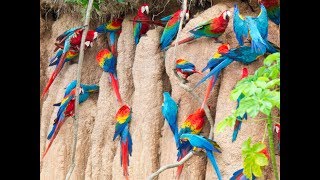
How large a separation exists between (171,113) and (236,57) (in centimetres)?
39

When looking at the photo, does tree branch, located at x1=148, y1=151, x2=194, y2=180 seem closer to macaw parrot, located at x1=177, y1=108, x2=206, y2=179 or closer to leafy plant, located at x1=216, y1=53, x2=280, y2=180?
macaw parrot, located at x1=177, y1=108, x2=206, y2=179

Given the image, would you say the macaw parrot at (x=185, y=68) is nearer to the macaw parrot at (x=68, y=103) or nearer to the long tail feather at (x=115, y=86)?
the long tail feather at (x=115, y=86)

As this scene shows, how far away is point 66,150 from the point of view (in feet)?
12.0

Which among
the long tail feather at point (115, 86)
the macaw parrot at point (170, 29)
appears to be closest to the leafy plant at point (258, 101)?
the macaw parrot at point (170, 29)

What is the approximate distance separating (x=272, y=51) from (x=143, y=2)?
748 mm

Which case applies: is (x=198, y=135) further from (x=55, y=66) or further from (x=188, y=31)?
(x=55, y=66)

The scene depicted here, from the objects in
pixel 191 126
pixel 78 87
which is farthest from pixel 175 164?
pixel 78 87

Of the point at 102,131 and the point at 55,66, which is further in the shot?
the point at 55,66

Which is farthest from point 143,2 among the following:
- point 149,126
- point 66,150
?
point 66,150

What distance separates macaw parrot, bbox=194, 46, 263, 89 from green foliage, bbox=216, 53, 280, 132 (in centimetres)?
20

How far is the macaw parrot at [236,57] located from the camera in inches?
113

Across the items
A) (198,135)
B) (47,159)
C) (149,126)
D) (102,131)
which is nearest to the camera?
(198,135)

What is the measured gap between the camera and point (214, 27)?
9.81 ft

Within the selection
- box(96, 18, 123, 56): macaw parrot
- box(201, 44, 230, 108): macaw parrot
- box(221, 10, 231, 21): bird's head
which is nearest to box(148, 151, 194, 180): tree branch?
box(201, 44, 230, 108): macaw parrot
